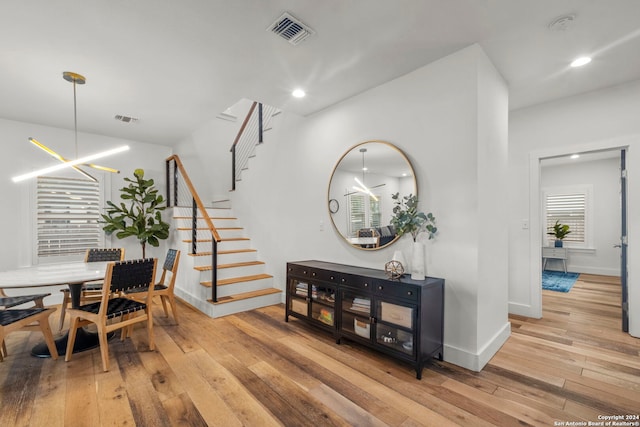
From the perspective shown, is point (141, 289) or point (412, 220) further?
point (141, 289)

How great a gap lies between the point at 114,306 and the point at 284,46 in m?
2.86

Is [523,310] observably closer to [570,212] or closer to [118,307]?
[118,307]

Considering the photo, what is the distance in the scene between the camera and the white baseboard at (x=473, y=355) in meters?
2.44

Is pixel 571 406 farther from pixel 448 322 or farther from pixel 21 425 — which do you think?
pixel 21 425

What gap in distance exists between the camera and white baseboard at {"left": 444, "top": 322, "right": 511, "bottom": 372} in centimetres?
244

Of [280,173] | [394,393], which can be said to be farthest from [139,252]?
[394,393]

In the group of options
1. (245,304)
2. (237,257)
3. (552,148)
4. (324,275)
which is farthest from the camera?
(237,257)

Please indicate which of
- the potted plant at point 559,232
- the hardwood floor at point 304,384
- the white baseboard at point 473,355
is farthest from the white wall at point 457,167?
the potted plant at point 559,232

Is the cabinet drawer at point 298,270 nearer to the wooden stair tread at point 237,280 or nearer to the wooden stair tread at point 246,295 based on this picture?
the wooden stair tread at point 246,295

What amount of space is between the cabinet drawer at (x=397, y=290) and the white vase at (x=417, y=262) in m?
0.21

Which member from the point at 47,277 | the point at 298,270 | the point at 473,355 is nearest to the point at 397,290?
the point at 473,355

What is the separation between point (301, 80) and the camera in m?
3.10

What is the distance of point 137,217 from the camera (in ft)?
16.3

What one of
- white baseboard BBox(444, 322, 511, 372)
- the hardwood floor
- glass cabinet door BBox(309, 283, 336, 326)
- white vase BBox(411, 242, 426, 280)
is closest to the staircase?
the hardwood floor
